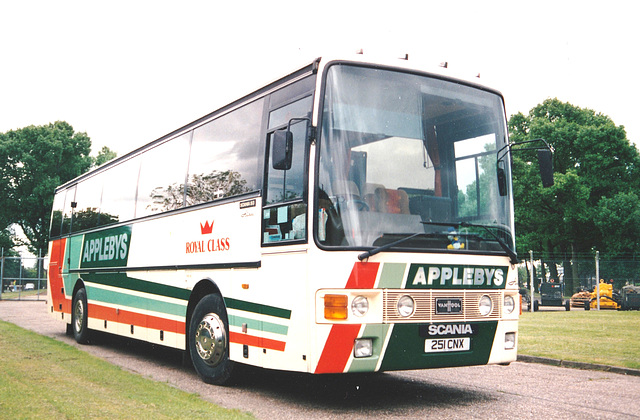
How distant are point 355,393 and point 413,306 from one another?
6.02 ft

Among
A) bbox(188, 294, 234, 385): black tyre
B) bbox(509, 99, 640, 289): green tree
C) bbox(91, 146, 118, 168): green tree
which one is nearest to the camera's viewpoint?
bbox(188, 294, 234, 385): black tyre

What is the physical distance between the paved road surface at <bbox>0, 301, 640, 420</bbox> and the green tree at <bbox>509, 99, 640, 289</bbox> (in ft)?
134

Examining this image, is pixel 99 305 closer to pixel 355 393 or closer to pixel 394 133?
pixel 355 393

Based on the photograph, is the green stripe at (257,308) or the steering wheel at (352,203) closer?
the steering wheel at (352,203)

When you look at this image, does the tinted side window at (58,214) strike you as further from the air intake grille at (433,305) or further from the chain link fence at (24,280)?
the chain link fence at (24,280)

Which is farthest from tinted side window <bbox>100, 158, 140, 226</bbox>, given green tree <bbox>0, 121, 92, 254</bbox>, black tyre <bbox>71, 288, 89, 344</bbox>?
green tree <bbox>0, 121, 92, 254</bbox>

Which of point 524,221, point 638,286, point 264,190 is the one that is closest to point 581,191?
point 524,221

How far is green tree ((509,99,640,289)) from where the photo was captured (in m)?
50.3

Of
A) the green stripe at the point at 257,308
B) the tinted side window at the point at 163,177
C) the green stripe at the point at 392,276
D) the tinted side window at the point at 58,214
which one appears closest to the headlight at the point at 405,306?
the green stripe at the point at 392,276

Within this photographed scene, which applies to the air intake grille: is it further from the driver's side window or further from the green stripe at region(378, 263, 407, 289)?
the driver's side window

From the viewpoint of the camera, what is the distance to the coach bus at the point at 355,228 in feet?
23.0

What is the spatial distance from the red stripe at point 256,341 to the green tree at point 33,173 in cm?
4951

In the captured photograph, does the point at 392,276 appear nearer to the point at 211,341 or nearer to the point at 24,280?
the point at 211,341

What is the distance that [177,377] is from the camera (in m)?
9.95
